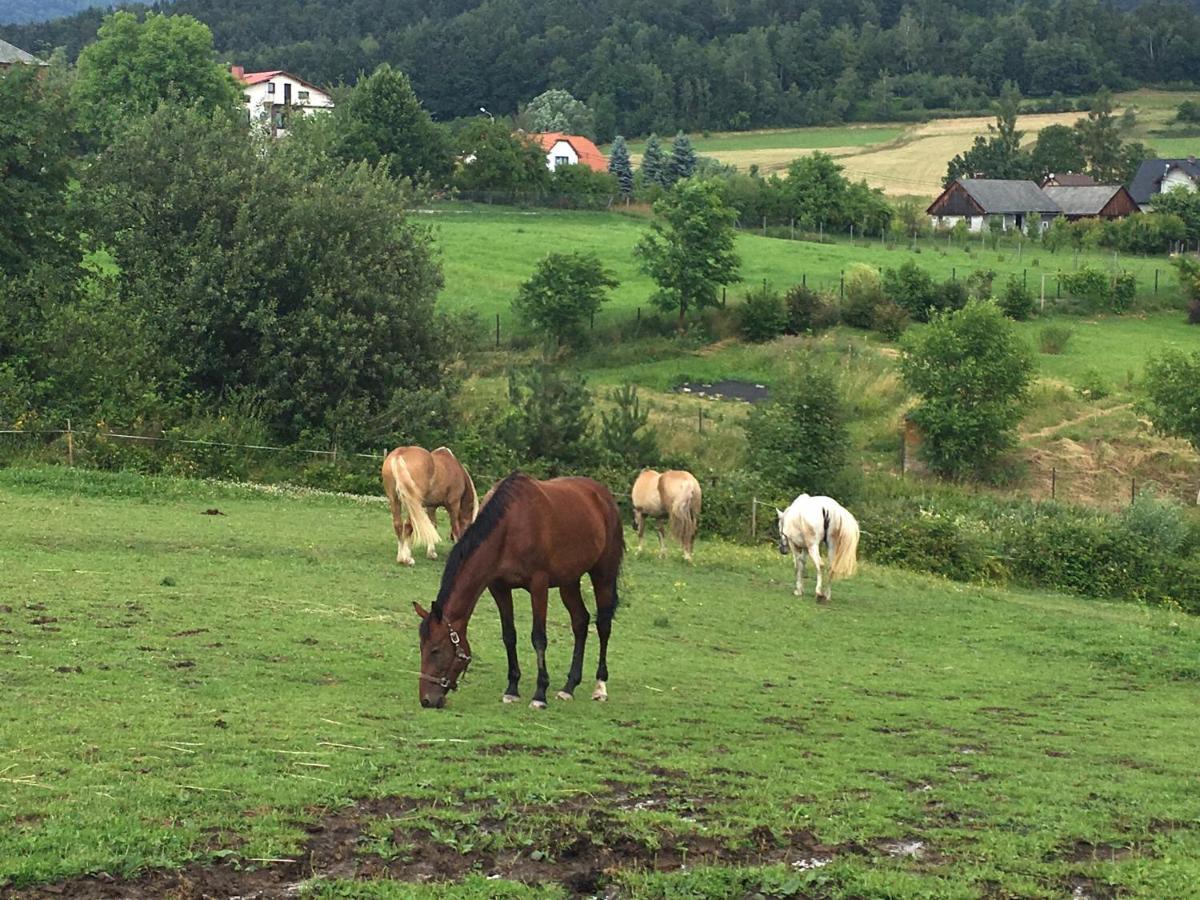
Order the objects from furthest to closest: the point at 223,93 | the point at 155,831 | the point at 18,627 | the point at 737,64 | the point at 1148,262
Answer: the point at 737,64 < the point at 223,93 < the point at 1148,262 < the point at 18,627 < the point at 155,831

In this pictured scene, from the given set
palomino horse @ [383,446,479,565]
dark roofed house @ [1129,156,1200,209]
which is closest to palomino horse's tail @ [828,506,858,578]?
palomino horse @ [383,446,479,565]

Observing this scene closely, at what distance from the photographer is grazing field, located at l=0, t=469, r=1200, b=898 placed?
28.6ft

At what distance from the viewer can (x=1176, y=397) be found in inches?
1908

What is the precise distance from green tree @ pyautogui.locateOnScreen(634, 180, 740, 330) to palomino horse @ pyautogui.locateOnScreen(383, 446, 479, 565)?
43.7 meters

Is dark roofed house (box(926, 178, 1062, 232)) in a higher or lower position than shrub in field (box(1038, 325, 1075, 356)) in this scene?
higher

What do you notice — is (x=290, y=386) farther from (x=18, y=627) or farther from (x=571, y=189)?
(x=571, y=189)

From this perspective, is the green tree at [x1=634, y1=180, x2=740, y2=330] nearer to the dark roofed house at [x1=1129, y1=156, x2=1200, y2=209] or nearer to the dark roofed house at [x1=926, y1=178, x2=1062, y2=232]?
the dark roofed house at [x1=926, y1=178, x2=1062, y2=232]

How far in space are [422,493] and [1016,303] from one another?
5246 cm

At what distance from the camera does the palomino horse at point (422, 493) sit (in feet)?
72.8

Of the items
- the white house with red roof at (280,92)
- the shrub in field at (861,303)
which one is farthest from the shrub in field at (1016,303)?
the white house with red roof at (280,92)

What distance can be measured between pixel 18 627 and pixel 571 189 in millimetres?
90275

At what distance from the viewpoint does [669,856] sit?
29.9 feet

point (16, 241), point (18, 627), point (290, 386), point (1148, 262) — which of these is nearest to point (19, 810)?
point (18, 627)

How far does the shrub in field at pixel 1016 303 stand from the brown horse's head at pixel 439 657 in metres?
59.9
